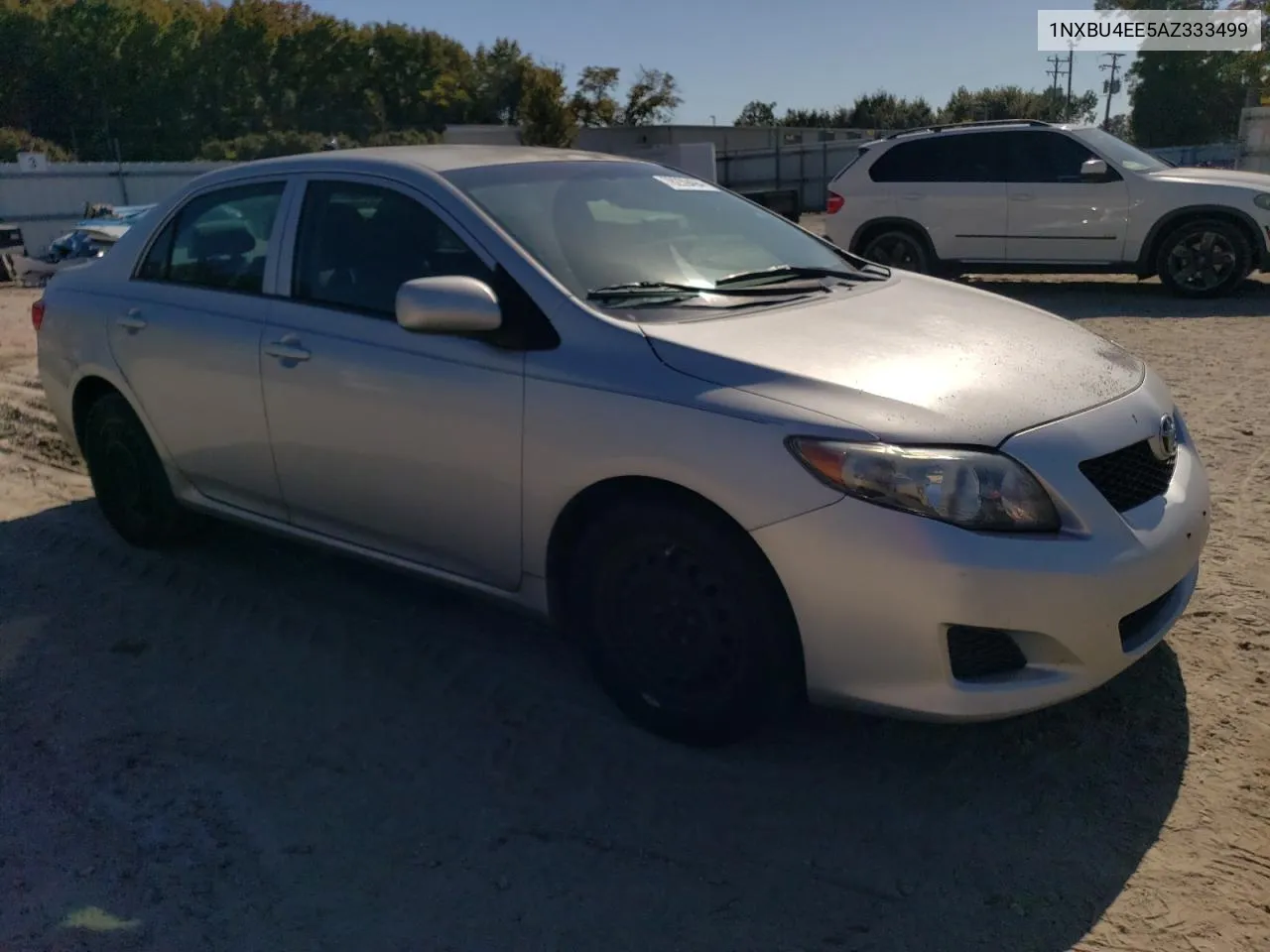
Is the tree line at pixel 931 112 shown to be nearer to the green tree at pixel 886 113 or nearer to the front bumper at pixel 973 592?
the green tree at pixel 886 113

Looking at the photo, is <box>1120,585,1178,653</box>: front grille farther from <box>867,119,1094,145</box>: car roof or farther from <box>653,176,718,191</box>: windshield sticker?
<box>867,119,1094,145</box>: car roof

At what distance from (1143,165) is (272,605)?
33.0 feet

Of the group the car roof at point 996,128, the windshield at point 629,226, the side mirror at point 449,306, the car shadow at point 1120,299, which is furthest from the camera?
the car roof at point 996,128

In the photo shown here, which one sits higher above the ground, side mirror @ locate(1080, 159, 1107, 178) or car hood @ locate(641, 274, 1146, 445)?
side mirror @ locate(1080, 159, 1107, 178)

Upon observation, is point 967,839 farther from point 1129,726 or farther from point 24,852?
point 24,852

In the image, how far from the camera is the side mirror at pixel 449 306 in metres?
3.32

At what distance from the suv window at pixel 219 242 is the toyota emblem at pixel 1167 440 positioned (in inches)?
125

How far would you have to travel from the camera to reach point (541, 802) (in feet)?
10.1

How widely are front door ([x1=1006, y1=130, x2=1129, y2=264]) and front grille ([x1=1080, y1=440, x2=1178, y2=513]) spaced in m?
8.76

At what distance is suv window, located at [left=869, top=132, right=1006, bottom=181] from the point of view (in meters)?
Result: 11.6

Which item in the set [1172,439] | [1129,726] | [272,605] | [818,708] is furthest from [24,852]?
[1172,439]

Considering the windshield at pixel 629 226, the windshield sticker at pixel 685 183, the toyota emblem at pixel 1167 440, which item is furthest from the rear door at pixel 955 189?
the toyota emblem at pixel 1167 440

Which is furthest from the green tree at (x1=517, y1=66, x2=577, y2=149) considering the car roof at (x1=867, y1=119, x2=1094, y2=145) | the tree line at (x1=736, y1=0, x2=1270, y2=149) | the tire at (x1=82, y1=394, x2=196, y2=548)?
the tire at (x1=82, y1=394, x2=196, y2=548)

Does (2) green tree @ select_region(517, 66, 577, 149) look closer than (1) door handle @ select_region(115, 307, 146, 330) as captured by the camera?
No
